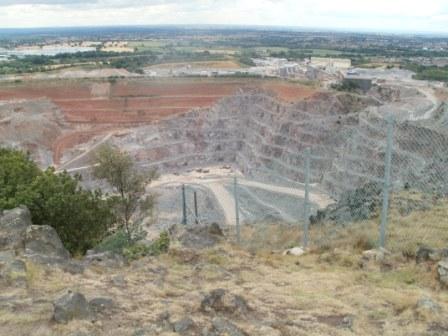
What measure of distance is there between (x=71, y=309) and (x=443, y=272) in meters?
5.24

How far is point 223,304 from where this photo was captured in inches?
252

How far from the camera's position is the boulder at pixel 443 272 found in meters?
7.28

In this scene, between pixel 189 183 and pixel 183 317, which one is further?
pixel 189 183

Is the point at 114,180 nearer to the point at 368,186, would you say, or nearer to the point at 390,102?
the point at 368,186

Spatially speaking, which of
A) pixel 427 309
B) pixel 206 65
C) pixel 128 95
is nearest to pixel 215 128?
pixel 128 95

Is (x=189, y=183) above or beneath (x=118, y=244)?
beneath

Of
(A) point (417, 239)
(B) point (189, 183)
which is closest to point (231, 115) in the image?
(B) point (189, 183)

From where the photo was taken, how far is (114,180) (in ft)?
61.3

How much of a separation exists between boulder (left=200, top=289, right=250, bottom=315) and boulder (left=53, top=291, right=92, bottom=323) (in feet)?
4.76

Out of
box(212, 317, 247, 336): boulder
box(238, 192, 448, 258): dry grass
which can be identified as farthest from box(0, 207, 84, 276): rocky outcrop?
box(238, 192, 448, 258): dry grass

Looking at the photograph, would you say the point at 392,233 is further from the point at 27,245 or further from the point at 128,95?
the point at 128,95

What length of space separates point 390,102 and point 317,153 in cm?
1502

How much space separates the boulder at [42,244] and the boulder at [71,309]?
3.33 meters

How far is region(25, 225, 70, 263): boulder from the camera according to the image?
9.74 metres
